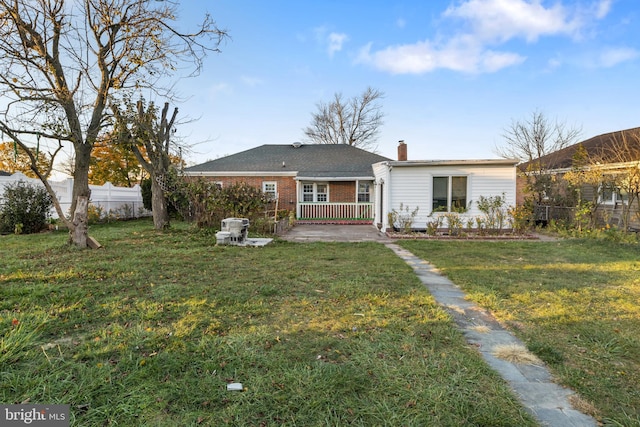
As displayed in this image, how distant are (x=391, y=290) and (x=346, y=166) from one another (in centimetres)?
1490

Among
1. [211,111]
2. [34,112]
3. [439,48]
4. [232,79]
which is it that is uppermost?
[439,48]

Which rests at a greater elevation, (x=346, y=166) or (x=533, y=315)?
(x=346, y=166)

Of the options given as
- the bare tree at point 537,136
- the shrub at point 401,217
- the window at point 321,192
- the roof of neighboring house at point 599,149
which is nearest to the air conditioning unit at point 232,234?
the shrub at point 401,217

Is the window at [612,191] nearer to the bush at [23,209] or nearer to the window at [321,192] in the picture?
the window at [321,192]

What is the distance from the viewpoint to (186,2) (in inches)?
339

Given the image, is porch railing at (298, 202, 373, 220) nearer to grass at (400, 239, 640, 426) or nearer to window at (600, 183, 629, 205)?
grass at (400, 239, 640, 426)

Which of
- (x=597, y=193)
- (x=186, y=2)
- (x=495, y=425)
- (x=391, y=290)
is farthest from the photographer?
(x=597, y=193)

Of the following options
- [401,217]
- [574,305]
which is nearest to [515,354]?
[574,305]

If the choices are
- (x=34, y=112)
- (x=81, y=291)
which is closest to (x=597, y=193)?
(x=81, y=291)

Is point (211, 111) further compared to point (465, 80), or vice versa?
point (465, 80)

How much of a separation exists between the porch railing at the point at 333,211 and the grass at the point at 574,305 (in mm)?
8755

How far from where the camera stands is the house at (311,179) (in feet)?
56.2

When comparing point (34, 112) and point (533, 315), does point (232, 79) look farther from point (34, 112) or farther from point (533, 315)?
point (533, 315)

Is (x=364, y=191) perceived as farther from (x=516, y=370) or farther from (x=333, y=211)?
(x=516, y=370)
